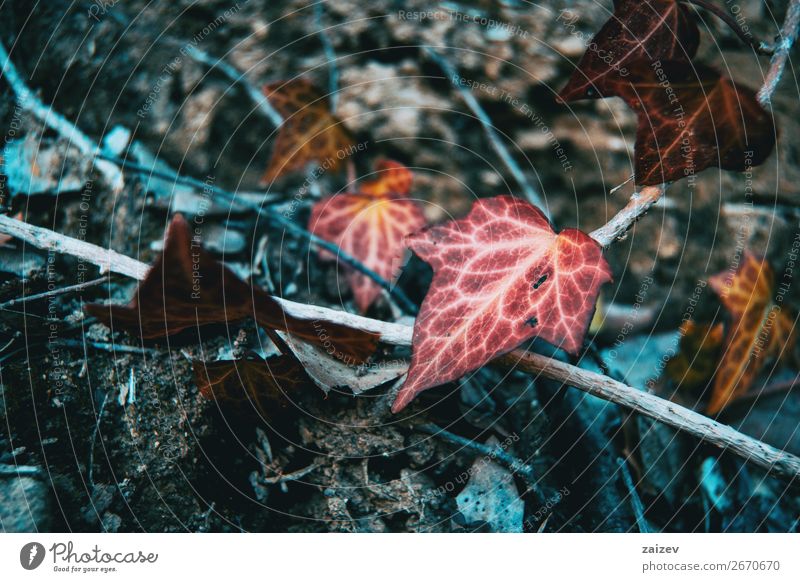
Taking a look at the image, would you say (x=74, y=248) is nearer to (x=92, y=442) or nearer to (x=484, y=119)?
(x=92, y=442)

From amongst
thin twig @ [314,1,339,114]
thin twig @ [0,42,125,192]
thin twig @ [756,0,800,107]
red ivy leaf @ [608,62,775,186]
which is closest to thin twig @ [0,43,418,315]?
thin twig @ [0,42,125,192]

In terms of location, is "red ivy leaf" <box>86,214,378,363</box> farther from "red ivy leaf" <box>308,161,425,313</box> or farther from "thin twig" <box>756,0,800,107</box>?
"thin twig" <box>756,0,800,107</box>

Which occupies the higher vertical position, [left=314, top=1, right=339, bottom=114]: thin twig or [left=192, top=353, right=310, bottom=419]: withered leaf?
[left=314, top=1, right=339, bottom=114]: thin twig

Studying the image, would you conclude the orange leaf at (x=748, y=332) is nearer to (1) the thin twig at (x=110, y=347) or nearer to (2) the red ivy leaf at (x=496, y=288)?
(2) the red ivy leaf at (x=496, y=288)

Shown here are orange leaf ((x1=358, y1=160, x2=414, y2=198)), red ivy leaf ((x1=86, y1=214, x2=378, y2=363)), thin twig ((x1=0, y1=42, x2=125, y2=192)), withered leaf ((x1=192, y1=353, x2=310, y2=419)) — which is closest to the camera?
red ivy leaf ((x1=86, y1=214, x2=378, y2=363))
